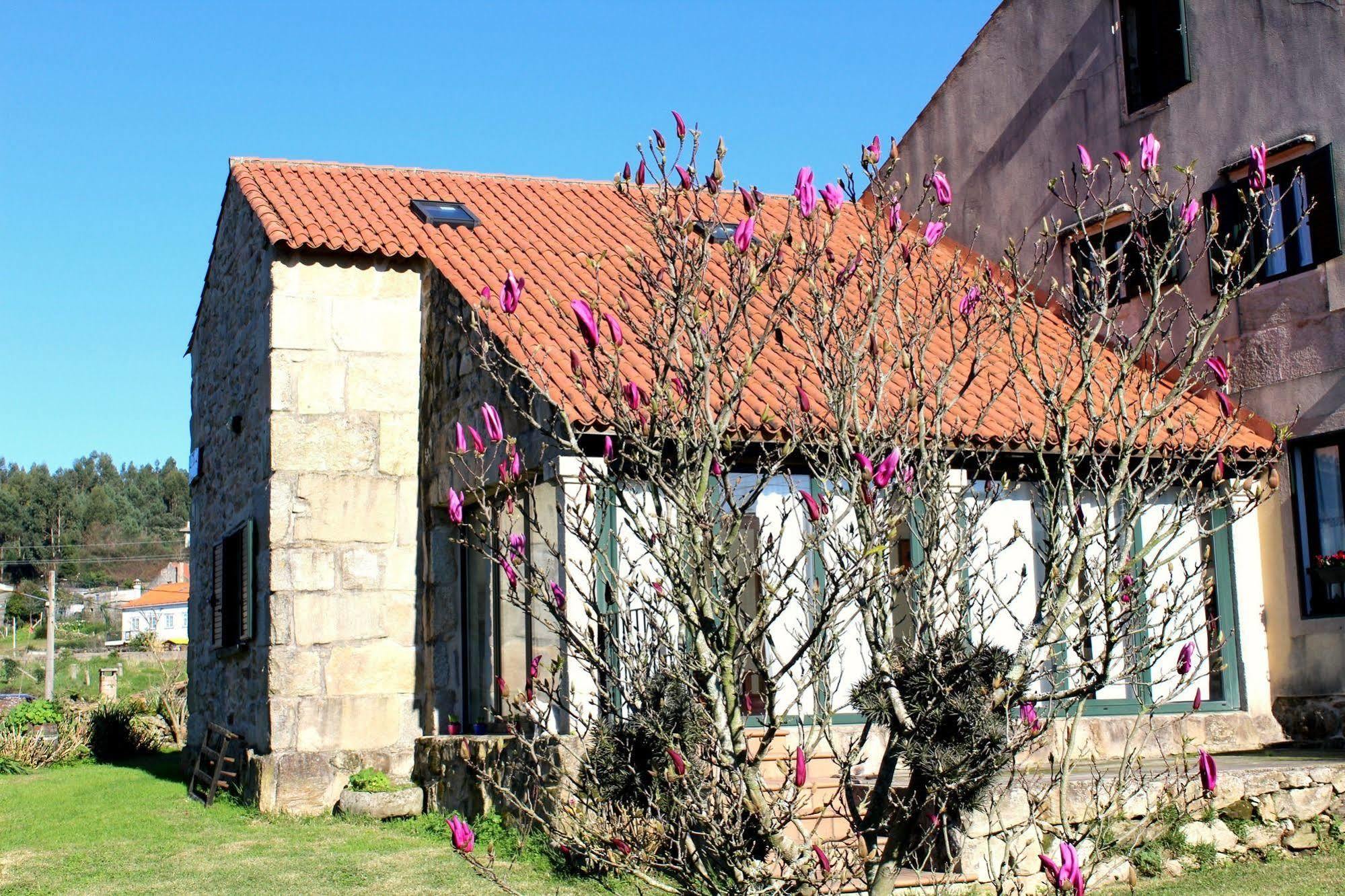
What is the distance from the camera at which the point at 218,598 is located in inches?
508

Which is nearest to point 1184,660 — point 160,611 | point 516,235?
point 516,235

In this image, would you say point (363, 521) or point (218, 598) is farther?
point (218, 598)

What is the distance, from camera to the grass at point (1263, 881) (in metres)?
7.41

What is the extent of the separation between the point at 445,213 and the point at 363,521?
3179mm

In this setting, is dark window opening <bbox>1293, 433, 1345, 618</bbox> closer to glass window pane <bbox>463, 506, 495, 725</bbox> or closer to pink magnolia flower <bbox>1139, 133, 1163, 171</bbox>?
Result: glass window pane <bbox>463, 506, 495, 725</bbox>

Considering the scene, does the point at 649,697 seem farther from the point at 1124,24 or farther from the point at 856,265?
the point at 1124,24

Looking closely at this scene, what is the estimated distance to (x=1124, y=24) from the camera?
40.4ft

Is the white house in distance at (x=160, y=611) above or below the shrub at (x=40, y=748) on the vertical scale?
above

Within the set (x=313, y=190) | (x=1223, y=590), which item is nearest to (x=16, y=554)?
(x=313, y=190)

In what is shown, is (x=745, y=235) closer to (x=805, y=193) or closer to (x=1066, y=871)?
A: (x=805, y=193)

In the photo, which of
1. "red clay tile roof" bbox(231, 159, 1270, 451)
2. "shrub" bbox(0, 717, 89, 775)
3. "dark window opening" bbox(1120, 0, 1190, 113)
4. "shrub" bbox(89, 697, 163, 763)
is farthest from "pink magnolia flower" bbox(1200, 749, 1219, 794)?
"shrub" bbox(89, 697, 163, 763)

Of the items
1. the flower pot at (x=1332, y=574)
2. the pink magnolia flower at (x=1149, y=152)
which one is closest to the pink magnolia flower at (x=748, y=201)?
the pink magnolia flower at (x=1149, y=152)

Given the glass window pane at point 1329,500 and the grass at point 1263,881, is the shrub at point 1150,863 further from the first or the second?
the glass window pane at point 1329,500

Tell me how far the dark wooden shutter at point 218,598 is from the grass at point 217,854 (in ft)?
4.91
